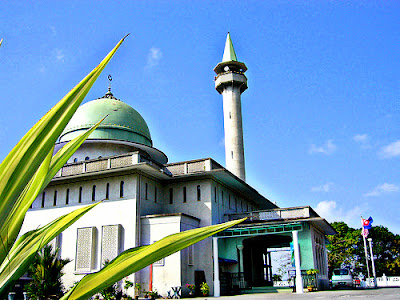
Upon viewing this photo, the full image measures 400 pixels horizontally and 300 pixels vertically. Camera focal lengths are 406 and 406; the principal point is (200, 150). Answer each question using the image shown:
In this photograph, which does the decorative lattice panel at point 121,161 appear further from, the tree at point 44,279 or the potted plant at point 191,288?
the tree at point 44,279

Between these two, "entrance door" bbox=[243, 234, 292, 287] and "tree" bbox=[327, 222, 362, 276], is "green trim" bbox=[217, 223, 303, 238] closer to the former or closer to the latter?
"entrance door" bbox=[243, 234, 292, 287]

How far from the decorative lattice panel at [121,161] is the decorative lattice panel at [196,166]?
12.8 ft

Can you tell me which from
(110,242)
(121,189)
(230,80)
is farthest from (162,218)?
(230,80)

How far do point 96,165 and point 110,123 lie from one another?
646 cm

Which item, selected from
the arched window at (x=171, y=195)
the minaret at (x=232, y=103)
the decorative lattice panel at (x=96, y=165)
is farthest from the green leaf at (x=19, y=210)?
the minaret at (x=232, y=103)

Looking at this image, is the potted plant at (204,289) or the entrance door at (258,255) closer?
the potted plant at (204,289)

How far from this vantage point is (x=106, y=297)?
16.8 m

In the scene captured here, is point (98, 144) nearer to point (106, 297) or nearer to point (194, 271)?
point (194, 271)

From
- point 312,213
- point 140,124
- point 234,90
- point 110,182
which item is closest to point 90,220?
point 110,182

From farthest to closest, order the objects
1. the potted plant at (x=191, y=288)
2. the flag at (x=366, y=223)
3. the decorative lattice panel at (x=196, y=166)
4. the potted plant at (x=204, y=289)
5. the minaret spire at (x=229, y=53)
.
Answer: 1. the minaret spire at (x=229, y=53)
2. the flag at (x=366, y=223)
3. the decorative lattice panel at (x=196, y=166)
4. the potted plant at (x=204, y=289)
5. the potted plant at (x=191, y=288)

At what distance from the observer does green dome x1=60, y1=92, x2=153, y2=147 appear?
29.7 metres

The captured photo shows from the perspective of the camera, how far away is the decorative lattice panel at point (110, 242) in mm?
22297

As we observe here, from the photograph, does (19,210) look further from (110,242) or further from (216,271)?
(110,242)

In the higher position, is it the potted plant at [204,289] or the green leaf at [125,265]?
the green leaf at [125,265]
